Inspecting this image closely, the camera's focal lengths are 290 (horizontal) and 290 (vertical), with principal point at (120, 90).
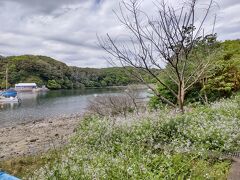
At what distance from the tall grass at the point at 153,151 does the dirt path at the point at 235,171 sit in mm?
114

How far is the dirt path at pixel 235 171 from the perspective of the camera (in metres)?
4.52

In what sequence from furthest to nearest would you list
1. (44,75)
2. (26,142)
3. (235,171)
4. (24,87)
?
(44,75) < (24,87) < (26,142) < (235,171)

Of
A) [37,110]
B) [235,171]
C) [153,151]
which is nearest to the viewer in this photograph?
[235,171]

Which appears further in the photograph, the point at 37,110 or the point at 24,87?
the point at 24,87

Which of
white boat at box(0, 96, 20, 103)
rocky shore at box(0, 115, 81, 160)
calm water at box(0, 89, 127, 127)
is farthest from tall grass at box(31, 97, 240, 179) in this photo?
white boat at box(0, 96, 20, 103)

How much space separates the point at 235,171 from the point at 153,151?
6.57 ft

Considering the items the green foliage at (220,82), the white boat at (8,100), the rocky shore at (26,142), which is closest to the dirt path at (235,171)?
the rocky shore at (26,142)

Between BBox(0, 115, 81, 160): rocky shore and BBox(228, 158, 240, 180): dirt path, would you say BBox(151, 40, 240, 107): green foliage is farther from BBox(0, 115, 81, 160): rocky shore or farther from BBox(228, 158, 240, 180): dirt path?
BBox(228, 158, 240, 180): dirt path

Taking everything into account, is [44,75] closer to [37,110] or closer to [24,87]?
Answer: [24,87]

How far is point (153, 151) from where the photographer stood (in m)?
6.41

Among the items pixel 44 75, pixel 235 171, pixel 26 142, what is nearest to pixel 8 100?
pixel 26 142

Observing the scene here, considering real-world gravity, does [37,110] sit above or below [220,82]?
below

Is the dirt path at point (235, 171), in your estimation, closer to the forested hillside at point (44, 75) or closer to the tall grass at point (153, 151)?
the tall grass at point (153, 151)

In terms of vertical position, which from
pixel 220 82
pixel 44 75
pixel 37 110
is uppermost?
pixel 44 75
